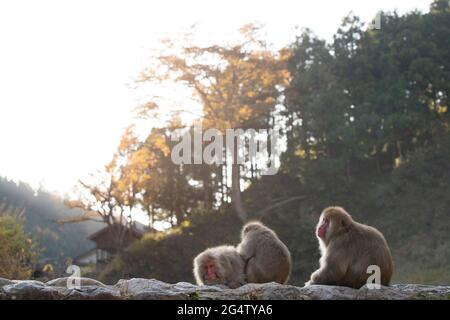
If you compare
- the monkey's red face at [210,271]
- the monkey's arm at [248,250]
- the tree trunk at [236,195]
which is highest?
the tree trunk at [236,195]

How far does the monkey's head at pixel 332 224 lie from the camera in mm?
7141

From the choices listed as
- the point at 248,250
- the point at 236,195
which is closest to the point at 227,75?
the point at 236,195

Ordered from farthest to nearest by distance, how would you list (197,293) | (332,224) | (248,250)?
(248,250) → (332,224) → (197,293)

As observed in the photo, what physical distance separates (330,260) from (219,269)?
52.0 inches

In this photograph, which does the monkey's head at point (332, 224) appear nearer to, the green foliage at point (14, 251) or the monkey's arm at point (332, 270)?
the monkey's arm at point (332, 270)

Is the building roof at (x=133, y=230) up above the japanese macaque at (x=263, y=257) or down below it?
above

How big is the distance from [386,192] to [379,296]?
25.6 meters

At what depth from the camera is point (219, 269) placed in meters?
7.69

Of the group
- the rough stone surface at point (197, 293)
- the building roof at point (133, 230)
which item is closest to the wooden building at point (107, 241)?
the building roof at point (133, 230)

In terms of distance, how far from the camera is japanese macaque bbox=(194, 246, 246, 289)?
25.2 ft

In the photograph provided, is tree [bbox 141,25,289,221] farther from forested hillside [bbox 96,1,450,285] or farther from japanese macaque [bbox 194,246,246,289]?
japanese macaque [bbox 194,246,246,289]

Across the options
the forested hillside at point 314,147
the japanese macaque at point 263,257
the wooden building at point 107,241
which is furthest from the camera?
the wooden building at point 107,241

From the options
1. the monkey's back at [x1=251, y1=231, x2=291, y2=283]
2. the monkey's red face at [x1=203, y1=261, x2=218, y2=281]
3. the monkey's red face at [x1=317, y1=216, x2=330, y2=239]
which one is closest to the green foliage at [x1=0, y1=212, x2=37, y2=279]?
the monkey's red face at [x1=203, y1=261, x2=218, y2=281]

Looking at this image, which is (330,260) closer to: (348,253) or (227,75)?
(348,253)
